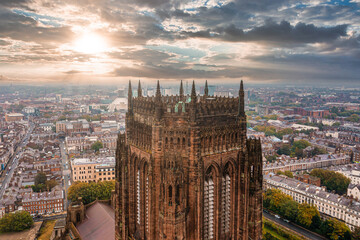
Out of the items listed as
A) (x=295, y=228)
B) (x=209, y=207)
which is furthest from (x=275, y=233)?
(x=209, y=207)

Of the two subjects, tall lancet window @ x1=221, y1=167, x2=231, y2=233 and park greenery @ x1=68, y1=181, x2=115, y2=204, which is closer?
tall lancet window @ x1=221, y1=167, x2=231, y2=233

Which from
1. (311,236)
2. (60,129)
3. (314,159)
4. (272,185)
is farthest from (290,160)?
(60,129)

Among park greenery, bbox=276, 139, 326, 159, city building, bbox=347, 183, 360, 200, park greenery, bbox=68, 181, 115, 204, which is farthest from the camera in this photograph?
park greenery, bbox=276, 139, 326, 159

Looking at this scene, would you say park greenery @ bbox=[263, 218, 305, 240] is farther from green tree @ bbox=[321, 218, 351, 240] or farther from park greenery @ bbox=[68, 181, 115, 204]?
park greenery @ bbox=[68, 181, 115, 204]

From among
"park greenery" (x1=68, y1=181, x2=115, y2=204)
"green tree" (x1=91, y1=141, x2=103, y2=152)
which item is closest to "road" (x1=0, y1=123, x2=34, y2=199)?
"park greenery" (x1=68, y1=181, x2=115, y2=204)

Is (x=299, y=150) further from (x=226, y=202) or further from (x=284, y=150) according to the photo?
(x=226, y=202)
